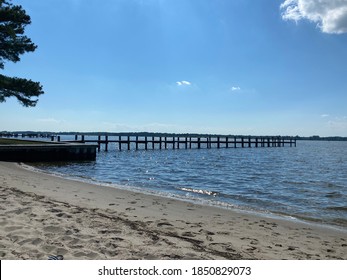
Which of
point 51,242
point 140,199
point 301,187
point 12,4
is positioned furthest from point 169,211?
point 12,4

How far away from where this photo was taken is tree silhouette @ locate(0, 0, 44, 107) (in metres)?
23.4

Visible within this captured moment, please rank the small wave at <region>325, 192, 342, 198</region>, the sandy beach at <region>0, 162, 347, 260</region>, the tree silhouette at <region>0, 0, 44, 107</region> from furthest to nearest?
the tree silhouette at <region>0, 0, 44, 107</region>, the small wave at <region>325, 192, 342, 198</region>, the sandy beach at <region>0, 162, 347, 260</region>

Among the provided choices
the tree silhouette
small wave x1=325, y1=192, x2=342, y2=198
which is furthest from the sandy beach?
the tree silhouette

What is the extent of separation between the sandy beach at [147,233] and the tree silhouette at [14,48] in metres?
17.6

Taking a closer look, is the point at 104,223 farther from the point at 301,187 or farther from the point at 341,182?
the point at 341,182

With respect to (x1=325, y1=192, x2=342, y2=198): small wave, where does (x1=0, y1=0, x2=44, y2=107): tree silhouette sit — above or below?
above

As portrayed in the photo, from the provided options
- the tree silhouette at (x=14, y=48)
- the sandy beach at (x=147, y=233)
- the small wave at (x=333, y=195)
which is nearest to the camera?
the sandy beach at (x=147, y=233)

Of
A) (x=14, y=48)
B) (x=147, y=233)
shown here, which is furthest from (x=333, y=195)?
(x=14, y=48)

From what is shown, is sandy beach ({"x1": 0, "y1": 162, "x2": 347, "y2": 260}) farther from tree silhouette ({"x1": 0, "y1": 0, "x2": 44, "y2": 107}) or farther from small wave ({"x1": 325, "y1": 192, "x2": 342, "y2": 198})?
tree silhouette ({"x1": 0, "y1": 0, "x2": 44, "y2": 107})

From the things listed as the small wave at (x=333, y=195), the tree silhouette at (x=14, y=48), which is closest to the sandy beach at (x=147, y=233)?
the small wave at (x=333, y=195)

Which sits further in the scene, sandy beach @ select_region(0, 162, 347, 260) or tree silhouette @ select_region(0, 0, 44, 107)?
tree silhouette @ select_region(0, 0, 44, 107)

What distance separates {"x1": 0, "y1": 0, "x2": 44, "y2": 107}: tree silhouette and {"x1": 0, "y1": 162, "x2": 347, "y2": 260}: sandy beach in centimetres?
1756

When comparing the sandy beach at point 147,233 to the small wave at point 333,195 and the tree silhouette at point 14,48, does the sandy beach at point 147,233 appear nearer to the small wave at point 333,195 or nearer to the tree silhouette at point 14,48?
the small wave at point 333,195

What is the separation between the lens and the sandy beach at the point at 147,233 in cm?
423
